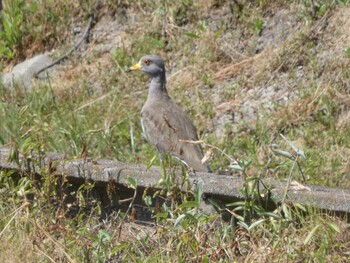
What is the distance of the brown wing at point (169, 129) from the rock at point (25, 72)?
7.91ft

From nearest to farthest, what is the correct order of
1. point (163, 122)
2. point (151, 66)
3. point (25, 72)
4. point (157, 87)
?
1. point (163, 122)
2. point (157, 87)
3. point (151, 66)
4. point (25, 72)

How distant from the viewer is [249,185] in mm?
6266

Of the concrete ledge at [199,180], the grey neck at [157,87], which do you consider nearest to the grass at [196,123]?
the concrete ledge at [199,180]

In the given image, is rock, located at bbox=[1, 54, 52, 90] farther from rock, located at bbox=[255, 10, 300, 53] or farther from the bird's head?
rock, located at bbox=[255, 10, 300, 53]

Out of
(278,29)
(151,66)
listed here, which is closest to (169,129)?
(151,66)

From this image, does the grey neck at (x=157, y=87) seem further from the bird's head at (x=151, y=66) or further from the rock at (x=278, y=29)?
the rock at (x=278, y=29)

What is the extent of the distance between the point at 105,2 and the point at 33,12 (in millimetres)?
938

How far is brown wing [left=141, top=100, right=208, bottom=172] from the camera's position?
30.2 feet

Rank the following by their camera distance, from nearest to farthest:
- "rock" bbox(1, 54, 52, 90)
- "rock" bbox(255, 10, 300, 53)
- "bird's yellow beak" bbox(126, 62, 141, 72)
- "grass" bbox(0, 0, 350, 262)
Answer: "grass" bbox(0, 0, 350, 262) < "bird's yellow beak" bbox(126, 62, 141, 72) < "rock" bbox(255, 10, 300, 53) < "rock" bbox(1, 54, 52, 90)

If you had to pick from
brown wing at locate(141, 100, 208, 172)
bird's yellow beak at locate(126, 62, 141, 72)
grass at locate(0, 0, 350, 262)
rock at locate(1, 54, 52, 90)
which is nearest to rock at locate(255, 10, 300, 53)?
grass at locate(0, 0, 350, 262)

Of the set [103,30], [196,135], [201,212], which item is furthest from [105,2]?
[201,212]

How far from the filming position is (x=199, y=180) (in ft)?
22.0

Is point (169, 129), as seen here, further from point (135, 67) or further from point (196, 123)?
point (135, 67)

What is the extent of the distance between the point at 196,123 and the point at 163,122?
0.87 m
